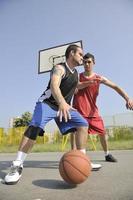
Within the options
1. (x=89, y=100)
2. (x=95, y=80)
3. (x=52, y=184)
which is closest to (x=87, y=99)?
(x=89, y=100)

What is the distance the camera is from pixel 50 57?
14930 mm

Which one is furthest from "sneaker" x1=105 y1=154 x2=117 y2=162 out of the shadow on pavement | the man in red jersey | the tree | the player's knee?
the tree

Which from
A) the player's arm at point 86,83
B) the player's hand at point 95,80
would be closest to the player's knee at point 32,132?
the player's arm at point 86,83

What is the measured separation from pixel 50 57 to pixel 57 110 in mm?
10451

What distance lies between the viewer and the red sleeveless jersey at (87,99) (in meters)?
6.31

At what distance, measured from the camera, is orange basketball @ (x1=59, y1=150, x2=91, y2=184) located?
383cm

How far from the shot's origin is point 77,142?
5098 mm

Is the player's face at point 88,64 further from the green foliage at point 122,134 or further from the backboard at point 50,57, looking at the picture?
the green foliage at point 122,134

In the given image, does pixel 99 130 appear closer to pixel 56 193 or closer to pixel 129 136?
pixel 56 193

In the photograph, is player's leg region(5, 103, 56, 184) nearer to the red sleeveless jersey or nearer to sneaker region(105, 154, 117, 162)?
the red sleeveless jersey

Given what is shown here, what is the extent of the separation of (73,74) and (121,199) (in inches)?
88.1

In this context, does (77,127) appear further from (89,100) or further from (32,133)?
(89,100)

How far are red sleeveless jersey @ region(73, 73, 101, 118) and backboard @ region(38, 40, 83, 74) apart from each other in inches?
314

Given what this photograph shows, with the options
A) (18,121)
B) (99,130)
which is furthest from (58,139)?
(18,121)
